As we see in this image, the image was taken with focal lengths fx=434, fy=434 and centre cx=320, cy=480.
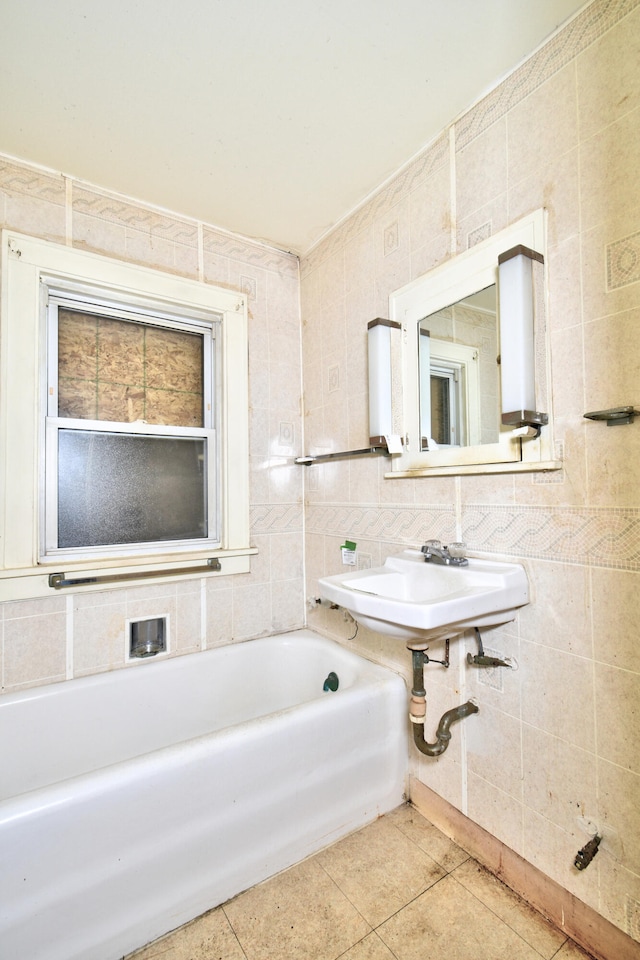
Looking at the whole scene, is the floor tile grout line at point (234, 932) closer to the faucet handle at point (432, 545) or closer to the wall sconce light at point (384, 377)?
the faucet handle at point (432, 545)

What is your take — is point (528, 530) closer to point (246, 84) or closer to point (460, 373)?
point (460, 373)

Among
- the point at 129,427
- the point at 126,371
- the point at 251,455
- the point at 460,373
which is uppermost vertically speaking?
the point at 126,371

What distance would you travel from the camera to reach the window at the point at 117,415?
1584 millimetres

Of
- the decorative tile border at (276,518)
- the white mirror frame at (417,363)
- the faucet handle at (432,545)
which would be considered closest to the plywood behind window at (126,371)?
the decorative tile border at (276,518)

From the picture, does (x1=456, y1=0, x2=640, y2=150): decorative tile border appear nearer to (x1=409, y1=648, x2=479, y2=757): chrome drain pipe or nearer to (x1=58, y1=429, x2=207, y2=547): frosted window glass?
(x1=58, y1=429, x2=207, y2=547): frosted window glass

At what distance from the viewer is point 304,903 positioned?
1242mm

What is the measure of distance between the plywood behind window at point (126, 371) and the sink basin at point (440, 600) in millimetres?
1134

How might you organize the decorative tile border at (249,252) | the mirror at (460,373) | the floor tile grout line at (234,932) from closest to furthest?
the floor tile grout line at (234,932) → the mirror at (460,373) → the decorative tile border at (249,252)

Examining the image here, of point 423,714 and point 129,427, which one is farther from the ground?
point 129,427

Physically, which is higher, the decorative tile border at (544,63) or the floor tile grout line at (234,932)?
the decorative tile border at (544,63)

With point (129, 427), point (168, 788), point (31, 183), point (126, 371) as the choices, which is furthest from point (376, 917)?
point (31, 183)

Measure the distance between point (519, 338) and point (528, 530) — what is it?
528mm

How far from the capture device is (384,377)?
163 cm

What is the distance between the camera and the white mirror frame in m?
1.18
